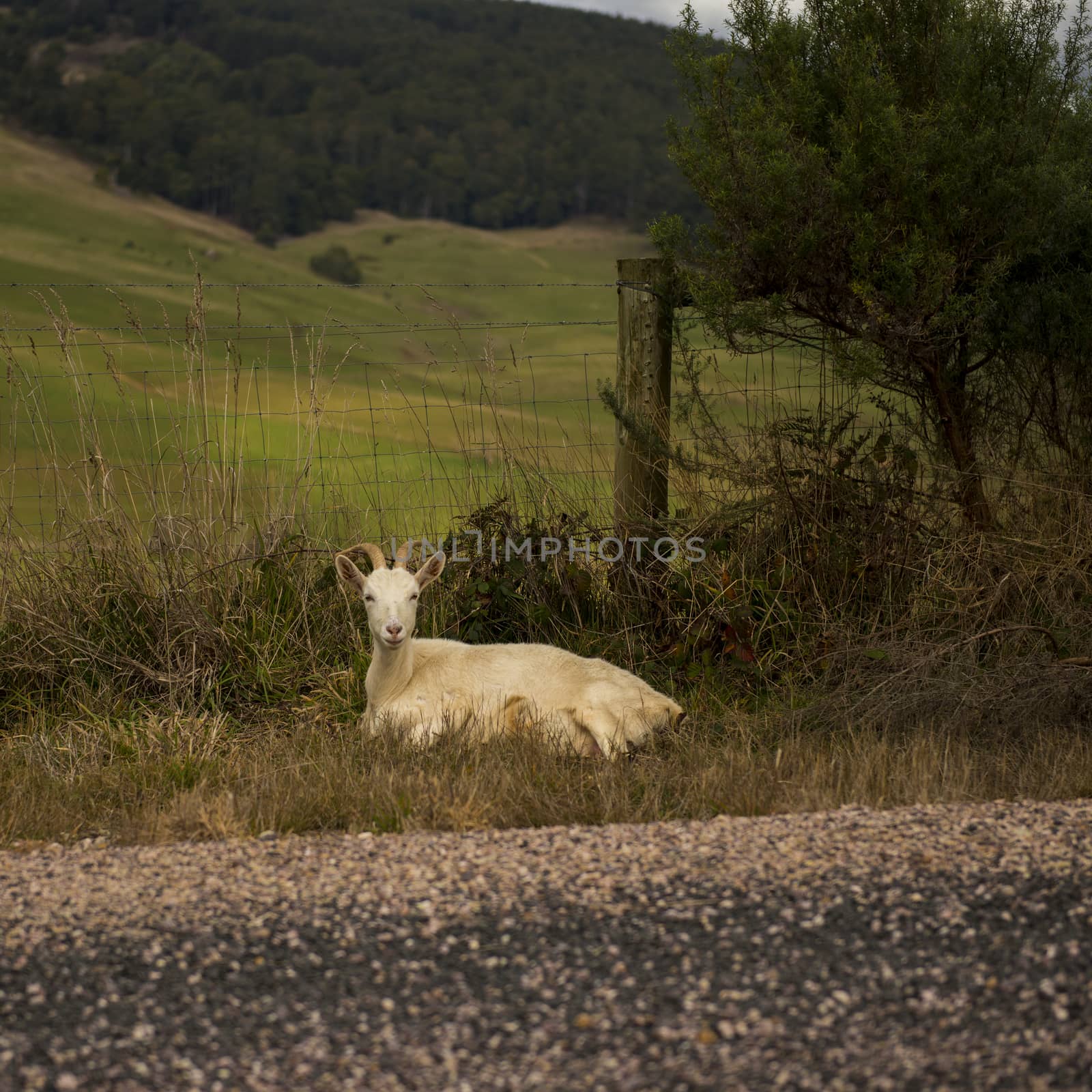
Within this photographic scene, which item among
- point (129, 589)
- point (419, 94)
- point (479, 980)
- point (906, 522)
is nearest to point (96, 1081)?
point (479, 980)

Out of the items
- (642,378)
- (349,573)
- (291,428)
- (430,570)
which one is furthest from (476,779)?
(291,428)

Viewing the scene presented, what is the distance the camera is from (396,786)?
16.4ft

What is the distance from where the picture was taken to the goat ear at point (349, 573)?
241 inches

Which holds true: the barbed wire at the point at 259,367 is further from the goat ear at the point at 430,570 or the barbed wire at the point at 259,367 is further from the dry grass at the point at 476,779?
the dry grass at the point at 476,779

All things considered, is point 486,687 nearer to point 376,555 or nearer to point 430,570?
point 430,570

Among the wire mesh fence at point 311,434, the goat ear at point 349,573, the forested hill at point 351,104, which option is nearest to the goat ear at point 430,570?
the goat ear at point 349,573

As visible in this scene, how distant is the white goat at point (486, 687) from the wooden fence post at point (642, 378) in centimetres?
187

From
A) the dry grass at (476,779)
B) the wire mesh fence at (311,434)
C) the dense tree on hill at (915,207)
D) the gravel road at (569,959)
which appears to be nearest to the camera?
the gravel road at (569,959)

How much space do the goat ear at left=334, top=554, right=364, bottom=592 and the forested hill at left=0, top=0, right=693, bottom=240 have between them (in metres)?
84.2

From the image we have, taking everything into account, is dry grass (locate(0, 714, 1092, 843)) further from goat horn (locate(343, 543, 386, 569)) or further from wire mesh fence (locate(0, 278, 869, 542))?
wire mesh fence (locate(0, 278, 869, 542))

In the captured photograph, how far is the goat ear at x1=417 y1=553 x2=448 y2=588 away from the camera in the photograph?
6207mm

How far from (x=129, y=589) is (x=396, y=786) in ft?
9.58

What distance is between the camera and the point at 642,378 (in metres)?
7.96

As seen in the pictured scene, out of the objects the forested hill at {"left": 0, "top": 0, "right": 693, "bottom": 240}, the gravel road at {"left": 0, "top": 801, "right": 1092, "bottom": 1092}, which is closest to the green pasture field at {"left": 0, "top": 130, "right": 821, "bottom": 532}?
the gravel road at {"left": 0, "top": 801, "right": 1092, "bottom": 1092}
